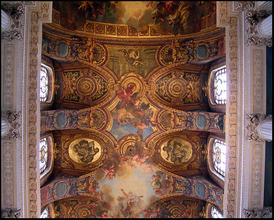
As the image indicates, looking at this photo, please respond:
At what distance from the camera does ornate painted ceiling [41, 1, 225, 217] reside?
41.1ft

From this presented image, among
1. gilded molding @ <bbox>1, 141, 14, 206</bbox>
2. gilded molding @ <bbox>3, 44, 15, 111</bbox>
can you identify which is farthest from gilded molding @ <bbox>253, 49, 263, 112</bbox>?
gilded molding @ <bbox>1, 141, 14, 206</bbox>

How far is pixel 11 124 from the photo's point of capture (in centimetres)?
978

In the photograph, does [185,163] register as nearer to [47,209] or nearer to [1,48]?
[47,209]

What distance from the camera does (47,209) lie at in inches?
555

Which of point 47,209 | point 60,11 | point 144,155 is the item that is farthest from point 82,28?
point 47,209

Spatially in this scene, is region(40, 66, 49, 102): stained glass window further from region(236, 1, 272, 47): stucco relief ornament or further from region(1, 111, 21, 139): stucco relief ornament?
region(236, 1, 272, 47): stucco relief ornament

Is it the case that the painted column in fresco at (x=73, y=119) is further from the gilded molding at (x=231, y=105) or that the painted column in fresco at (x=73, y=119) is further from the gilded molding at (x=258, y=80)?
the gilded molding at (x=258, y=80)

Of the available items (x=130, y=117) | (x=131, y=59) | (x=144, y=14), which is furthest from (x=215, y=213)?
(x=144, y=14)

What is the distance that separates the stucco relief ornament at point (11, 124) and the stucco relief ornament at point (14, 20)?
309 centimetres

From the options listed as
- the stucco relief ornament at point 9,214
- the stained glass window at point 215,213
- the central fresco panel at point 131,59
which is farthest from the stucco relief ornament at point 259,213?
the stucco relief ornament at point 9,214

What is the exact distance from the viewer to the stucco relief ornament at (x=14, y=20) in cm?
923

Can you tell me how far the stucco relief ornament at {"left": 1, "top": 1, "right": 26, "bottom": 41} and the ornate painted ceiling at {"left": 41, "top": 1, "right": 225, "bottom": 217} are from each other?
232 cm

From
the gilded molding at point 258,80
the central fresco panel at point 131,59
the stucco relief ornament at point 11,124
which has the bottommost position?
the stucco relief ornament at point 11,124

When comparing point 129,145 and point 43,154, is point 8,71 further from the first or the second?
point 129,145
